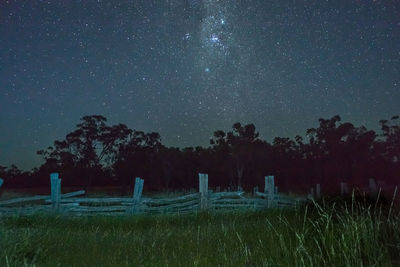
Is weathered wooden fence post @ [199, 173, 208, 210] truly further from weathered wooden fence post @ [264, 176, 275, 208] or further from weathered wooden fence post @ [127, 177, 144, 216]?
weathered wooden fence post @ [264, 176, 275, 208]

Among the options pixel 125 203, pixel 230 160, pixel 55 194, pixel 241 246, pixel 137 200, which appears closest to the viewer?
pixel 241 246

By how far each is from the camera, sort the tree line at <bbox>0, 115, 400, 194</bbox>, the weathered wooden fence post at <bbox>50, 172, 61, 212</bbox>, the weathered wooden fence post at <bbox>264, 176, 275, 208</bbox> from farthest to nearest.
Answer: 1. the tree line at <bbox>0, 115, 400, 194</bbox>
2. the weathered wooden fence post at <bbox>264, 176, 275, 208</bbox>
3. the weathered wooden fence post at <bbox>50, 172, 61, 212</bbox>

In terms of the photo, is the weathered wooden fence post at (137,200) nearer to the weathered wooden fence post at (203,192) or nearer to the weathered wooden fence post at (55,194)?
the weathered wooden fence post at (203,192)

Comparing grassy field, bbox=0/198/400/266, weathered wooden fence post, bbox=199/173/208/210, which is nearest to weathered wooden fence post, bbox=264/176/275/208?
weathered wooden fence post, bbox=199/173/208/210

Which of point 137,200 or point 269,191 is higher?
point 269,191

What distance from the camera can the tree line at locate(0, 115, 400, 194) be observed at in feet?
124

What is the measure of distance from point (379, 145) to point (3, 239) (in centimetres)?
3947

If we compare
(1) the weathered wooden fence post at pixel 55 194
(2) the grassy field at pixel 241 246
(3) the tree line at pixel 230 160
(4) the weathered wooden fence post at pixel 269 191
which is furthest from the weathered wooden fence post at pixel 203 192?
(3) the tree line at pixel 230 160

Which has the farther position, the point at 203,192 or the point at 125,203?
the point at 125,203

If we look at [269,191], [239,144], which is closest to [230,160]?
[239,144]

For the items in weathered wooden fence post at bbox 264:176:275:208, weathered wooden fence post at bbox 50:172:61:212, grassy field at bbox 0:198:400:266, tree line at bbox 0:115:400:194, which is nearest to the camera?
grassy field at bbox 0:198:400:266

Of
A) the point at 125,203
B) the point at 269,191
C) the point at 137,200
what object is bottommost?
the point at 125,203

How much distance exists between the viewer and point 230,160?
42.7m

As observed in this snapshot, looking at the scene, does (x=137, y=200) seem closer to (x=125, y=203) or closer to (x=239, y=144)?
(x=125, y=203)
